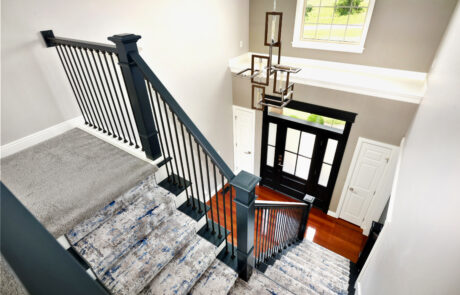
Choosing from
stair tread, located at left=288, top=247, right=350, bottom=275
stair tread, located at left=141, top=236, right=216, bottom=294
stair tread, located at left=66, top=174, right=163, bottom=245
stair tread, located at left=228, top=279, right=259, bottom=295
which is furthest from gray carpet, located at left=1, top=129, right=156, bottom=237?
stair tread, located at left=288, top=247, right=350, bottom=275

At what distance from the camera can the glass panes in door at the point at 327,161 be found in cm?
463

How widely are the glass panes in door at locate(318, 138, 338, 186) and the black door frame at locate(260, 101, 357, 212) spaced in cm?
6

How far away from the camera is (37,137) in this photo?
2.44 metres

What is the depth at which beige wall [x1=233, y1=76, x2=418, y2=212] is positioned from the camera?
3.68 m

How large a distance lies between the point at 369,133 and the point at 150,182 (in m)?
3.69

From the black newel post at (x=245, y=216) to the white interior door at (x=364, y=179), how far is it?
331 centimetres

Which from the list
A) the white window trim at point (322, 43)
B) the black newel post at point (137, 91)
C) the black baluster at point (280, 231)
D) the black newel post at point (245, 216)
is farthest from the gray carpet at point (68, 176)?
the white window trim at point (322, 43)

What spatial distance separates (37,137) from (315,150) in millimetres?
4410

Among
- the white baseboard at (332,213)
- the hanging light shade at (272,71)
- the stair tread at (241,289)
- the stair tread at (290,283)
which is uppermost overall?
the hanging light shade at (272,71)

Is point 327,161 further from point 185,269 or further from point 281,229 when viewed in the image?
point 185,269

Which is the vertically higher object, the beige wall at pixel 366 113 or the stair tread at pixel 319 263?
the beige wall at pixel 366 113

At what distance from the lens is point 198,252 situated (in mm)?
1834

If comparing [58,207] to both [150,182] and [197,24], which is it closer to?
[150,182]

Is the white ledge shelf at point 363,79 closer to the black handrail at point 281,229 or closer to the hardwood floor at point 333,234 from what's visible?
the black handrail at point 281,229
